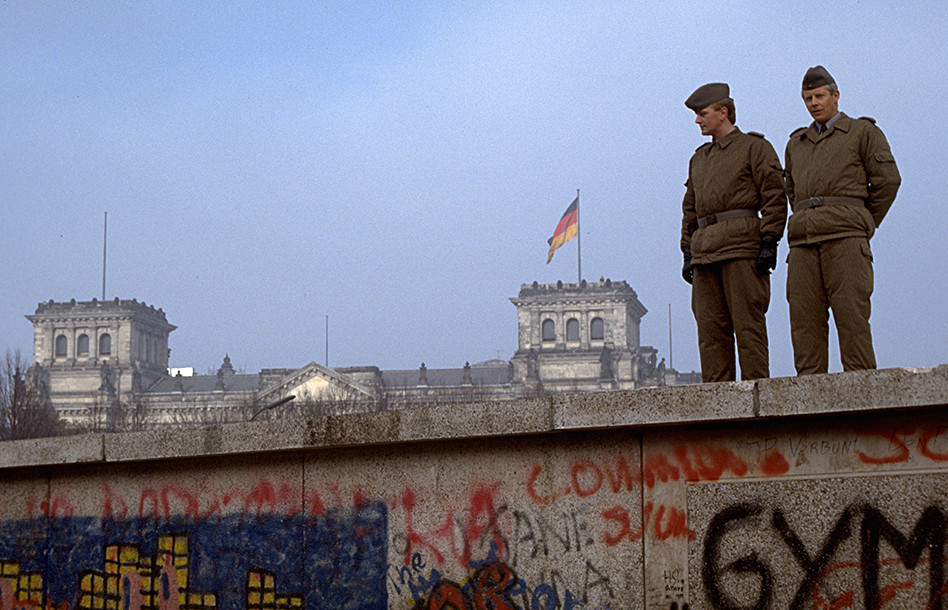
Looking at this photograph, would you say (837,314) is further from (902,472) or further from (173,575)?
(173,575)

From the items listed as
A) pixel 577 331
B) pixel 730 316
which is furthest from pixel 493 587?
pixel 577 331

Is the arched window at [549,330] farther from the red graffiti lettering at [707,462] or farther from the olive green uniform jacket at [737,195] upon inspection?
the red graffiti lettering at [707,462]

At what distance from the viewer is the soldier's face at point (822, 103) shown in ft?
23.0

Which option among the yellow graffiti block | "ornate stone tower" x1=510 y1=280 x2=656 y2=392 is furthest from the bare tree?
"ornate stone tower" x1=510 y1=280 x2=656 y2=392

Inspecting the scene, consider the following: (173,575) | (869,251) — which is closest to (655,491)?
(869,251)

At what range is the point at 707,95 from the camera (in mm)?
7586

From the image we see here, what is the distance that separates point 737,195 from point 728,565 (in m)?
2.15

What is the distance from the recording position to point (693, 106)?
766cm

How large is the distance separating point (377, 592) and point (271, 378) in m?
107

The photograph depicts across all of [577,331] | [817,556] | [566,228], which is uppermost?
[566,228]

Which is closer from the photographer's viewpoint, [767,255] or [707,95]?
[767,255]

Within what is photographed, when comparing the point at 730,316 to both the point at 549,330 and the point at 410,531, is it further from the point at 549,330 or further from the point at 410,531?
the point at 549,330

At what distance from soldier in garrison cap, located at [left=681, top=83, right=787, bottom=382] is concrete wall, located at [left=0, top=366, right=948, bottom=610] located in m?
1.08

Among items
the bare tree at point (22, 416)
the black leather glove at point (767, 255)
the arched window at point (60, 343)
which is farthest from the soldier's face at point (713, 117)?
the arched window at point (60, 343)
